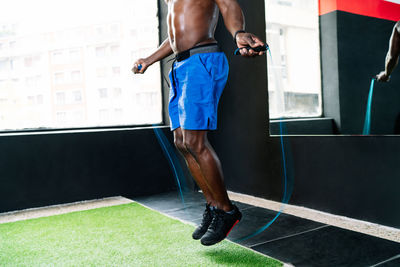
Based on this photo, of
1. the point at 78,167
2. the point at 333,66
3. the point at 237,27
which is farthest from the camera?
the point at 78,167

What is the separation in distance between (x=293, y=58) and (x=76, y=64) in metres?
1.85

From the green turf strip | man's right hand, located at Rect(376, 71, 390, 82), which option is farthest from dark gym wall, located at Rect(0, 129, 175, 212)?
man's right hand, located at Rect(376, 71, 390, 82)

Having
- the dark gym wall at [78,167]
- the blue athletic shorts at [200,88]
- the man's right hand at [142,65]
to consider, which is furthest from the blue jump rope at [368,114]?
the dark gym wall at [78,167]

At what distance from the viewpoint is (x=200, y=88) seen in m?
1.59

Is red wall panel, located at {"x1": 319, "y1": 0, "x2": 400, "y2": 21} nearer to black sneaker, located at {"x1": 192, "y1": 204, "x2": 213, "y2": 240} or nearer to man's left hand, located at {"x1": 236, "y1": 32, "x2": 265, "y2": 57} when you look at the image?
man's left hand, located at {"x1": 236, "y1": 32, "x2": 265, "y2": 57}

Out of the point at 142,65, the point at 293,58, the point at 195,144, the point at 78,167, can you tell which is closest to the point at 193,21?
the point at 142,65

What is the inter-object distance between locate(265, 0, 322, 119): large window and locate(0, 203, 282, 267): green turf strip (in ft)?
4.06

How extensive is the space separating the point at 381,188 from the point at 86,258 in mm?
1624

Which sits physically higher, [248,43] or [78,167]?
[248,43]

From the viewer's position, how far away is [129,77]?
3.27 m

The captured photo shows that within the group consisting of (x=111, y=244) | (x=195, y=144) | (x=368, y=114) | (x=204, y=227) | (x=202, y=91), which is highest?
(x=202, y=91)

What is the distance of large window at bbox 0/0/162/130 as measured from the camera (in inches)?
110

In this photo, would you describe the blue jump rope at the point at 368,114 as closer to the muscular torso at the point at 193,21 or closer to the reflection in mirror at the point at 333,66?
the reflection in mirror at the point at 333,66

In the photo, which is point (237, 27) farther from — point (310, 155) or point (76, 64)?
point (76, 64)
